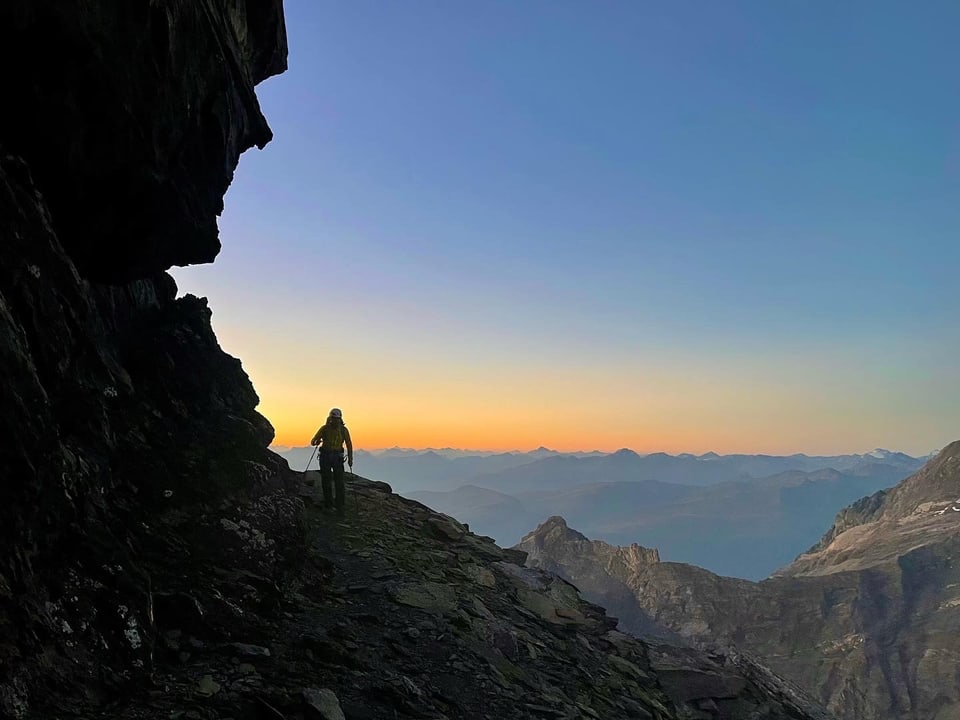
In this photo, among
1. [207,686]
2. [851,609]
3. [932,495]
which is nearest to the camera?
[207,686]

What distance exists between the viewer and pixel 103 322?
1534cm

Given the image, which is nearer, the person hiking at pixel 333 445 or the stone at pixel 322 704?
the stone at pixel 322 704

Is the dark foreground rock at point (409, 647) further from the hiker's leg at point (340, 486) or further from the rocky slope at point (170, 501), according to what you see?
the hiker's leg at point (340, 486)

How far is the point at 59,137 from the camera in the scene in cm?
1165

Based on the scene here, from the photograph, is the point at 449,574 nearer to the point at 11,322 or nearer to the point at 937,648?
the point at 11,322

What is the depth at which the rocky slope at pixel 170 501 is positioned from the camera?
9078 mm

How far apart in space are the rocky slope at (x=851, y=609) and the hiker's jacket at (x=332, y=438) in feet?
382

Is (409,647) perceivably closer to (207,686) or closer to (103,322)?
(207,686)

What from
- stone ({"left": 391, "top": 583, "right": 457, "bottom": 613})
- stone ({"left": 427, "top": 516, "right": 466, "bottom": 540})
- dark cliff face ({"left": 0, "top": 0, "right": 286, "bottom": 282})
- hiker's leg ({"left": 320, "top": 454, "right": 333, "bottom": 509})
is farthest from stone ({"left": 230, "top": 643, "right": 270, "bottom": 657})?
stone ({"left": 427, "top": 516, "right": 466, "bottom": 540})

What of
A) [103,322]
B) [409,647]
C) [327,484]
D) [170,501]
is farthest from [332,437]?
[409,647]

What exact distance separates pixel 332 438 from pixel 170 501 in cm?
881

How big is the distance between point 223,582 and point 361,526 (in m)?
9.58

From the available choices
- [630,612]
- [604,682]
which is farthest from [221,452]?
[630,612]

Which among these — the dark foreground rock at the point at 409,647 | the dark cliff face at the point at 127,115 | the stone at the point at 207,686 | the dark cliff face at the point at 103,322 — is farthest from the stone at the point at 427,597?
the dark cliff face at the point at 127,115
